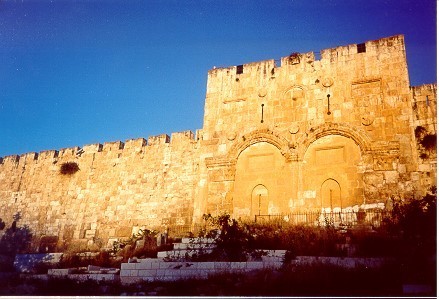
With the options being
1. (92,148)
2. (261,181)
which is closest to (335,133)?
(261,181)

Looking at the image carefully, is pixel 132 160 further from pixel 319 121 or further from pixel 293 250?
pixel 293 250

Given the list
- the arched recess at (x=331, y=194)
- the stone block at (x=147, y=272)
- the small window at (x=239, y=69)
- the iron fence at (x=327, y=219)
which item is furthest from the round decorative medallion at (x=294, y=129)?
the stone block at (x=147, y=272)

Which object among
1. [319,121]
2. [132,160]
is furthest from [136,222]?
[319,121]

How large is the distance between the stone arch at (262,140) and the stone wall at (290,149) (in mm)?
37

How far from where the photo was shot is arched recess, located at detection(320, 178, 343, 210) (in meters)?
12.6

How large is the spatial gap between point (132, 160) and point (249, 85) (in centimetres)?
682

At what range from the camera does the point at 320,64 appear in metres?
14.3

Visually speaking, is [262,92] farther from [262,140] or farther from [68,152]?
[68,152]

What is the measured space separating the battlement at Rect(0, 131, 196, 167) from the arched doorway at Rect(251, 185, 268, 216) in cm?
479

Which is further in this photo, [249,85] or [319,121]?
[249,85]

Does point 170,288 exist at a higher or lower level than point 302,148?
lower

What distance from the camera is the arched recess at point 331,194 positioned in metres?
12.6

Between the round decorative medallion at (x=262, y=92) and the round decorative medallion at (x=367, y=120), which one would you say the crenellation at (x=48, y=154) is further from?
the round decorative medallion at (x=367, y=120)

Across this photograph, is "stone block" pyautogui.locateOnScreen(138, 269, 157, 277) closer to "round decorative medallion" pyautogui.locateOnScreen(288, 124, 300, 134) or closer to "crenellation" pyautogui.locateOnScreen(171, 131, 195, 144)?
"round decorative medallion" pyautogui.locateOnScreen(288, 124, 300, 134)
